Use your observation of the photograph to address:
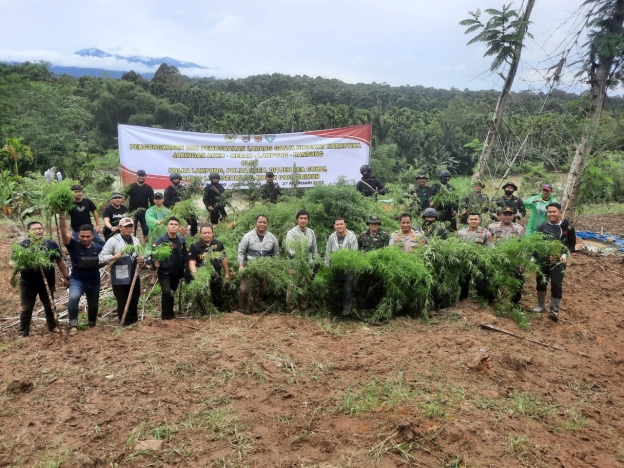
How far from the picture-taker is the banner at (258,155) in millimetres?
10555

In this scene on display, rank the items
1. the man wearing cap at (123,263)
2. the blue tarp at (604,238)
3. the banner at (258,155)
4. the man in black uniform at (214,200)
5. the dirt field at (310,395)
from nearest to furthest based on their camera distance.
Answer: the dirt field at (310,395) → the man wearing cap at (123,263) → the man in black uniform at (214,200) → the blue tarp at (604,238) → the banner at (258,155)

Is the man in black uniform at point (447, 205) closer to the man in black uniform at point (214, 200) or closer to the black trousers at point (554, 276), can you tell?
the black trousers at point (554, 276)

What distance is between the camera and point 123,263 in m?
5.55

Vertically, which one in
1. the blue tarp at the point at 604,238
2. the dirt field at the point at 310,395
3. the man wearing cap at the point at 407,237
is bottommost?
the dirt field at the point at 310,395

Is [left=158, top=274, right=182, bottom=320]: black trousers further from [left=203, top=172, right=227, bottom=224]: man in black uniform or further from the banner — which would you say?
the banner

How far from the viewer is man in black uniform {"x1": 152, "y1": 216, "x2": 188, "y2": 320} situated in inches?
226

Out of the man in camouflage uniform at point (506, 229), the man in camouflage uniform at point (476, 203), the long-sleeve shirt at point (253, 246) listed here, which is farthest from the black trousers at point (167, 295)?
the man in camouflage uniform at point (476, 203)

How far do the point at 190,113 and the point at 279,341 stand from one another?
45.8 meters

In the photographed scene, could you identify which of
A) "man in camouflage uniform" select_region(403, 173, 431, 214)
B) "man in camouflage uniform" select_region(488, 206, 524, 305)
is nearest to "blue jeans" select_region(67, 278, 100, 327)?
"man in camouflage uniform" select_region(403, 173, 431, 214)

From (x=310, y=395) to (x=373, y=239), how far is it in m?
2.96

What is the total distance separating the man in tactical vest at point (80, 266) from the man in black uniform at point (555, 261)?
18.6 ft

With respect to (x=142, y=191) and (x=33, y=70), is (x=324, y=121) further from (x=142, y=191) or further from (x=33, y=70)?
(x=142, y=191)

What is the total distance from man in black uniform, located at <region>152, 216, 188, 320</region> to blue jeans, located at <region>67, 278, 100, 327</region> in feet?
2.59

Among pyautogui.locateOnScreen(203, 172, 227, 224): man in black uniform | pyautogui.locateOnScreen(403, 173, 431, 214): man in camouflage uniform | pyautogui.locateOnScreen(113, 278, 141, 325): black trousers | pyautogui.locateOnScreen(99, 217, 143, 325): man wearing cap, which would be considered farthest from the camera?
pyautogui.locateOnScreen(203, 172, 227, 224): man in black uniform
